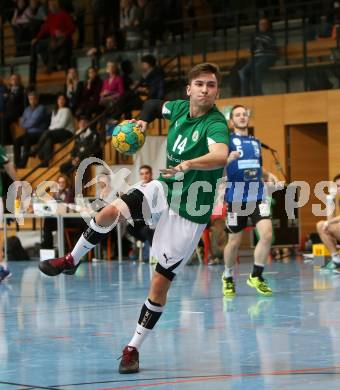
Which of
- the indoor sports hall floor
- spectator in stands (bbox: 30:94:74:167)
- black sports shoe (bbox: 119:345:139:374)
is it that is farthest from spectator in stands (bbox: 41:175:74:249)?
black sports shoe (bbox: 119:345:139:374)

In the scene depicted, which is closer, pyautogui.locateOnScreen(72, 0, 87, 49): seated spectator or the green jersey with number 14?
the green jersey with number 14

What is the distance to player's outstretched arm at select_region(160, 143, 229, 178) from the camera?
19.4 feet

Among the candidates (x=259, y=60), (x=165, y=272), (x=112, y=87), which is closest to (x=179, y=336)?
(x=165, y=272)

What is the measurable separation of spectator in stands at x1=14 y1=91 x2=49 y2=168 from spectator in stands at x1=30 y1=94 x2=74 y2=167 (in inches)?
16.5

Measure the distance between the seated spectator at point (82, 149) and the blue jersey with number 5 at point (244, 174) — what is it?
8358mm

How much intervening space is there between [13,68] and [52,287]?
1207 centimetres

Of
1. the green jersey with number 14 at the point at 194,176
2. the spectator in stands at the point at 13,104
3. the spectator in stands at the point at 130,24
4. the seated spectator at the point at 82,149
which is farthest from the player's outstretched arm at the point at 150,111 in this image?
the spectator in stands at the point at 13,104

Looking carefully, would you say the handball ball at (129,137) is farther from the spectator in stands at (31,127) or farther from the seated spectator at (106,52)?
the spectator in stands at (31,127)

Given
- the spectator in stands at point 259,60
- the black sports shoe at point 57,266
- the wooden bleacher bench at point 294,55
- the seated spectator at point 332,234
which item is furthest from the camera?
the spectator in stands at point 259,60

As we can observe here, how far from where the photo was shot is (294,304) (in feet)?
33.2

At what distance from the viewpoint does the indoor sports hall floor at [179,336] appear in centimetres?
607

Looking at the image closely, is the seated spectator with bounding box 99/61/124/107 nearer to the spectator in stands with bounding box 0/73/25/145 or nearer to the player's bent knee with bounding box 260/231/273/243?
the spectator in stands with bounding box 0/73/25/145

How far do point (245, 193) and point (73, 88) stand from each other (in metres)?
10.8

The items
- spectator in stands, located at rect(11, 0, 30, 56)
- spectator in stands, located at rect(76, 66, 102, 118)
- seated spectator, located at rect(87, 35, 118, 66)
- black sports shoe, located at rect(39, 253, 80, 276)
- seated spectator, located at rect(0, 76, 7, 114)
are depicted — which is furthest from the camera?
spectator in stands, located at rect(11, 0, 30, 56)
